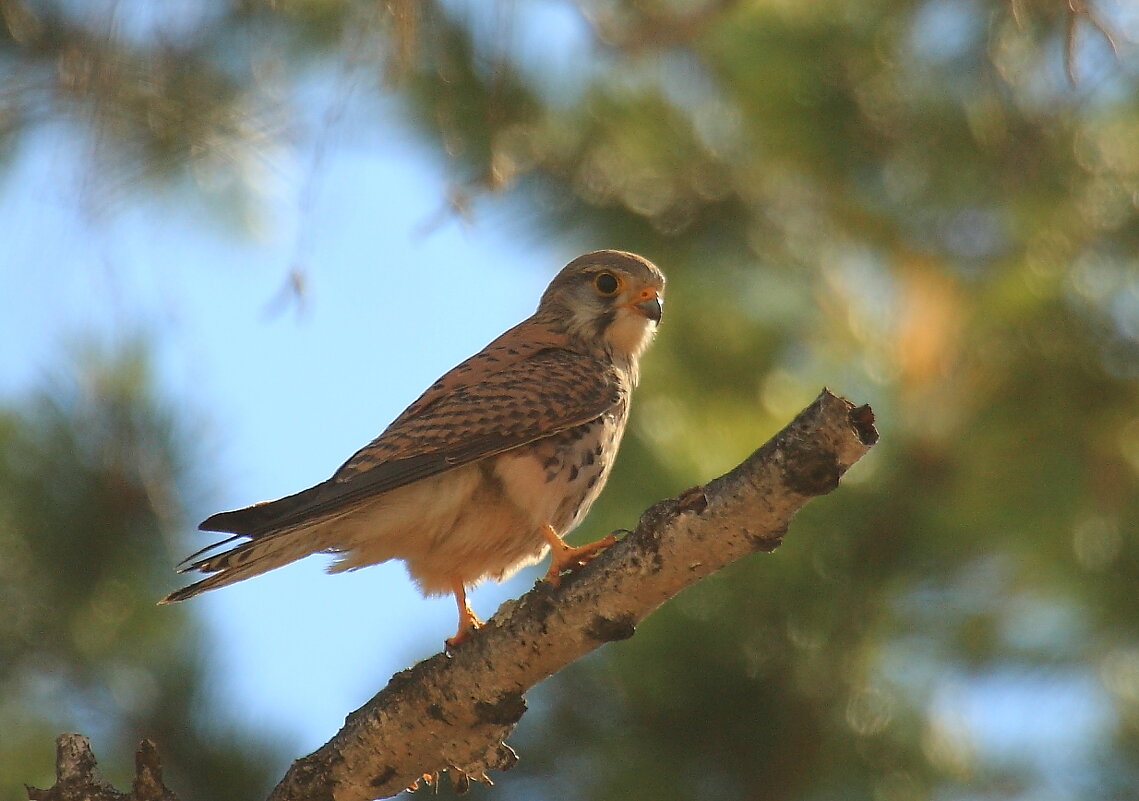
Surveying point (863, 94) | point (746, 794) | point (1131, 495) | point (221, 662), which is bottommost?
point (746, 794)

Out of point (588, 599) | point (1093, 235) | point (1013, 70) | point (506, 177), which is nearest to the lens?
point (588, 599)

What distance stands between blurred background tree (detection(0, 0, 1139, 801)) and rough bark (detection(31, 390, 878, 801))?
85cm

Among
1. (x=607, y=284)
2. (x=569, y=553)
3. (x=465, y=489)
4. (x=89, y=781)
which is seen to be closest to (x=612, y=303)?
(x=607, y=284)

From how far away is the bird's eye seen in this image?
4.66 meters

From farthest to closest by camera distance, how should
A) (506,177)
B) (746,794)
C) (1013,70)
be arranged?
(1013,70) → (746,794) → (506,177)

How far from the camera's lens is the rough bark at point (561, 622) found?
2592 millimetres

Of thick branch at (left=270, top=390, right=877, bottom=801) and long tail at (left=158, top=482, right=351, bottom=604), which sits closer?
thick branch at (left=270, top=390, right=877, bottom=801)

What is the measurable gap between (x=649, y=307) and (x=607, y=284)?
0.18m

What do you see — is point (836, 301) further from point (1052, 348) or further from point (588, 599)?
point (588, 599)

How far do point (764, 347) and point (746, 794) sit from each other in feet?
7.62

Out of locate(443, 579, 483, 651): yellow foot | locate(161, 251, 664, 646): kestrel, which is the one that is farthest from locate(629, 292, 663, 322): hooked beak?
locate(443, 579, 483, 651): yellow foot

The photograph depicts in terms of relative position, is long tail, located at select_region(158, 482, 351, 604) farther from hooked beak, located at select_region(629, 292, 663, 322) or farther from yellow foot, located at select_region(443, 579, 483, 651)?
hooked beak, located at select_region(629, 292, 663, 322)

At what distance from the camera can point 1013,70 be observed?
496cm

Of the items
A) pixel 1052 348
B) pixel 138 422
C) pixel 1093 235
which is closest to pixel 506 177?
pixel 138 422
